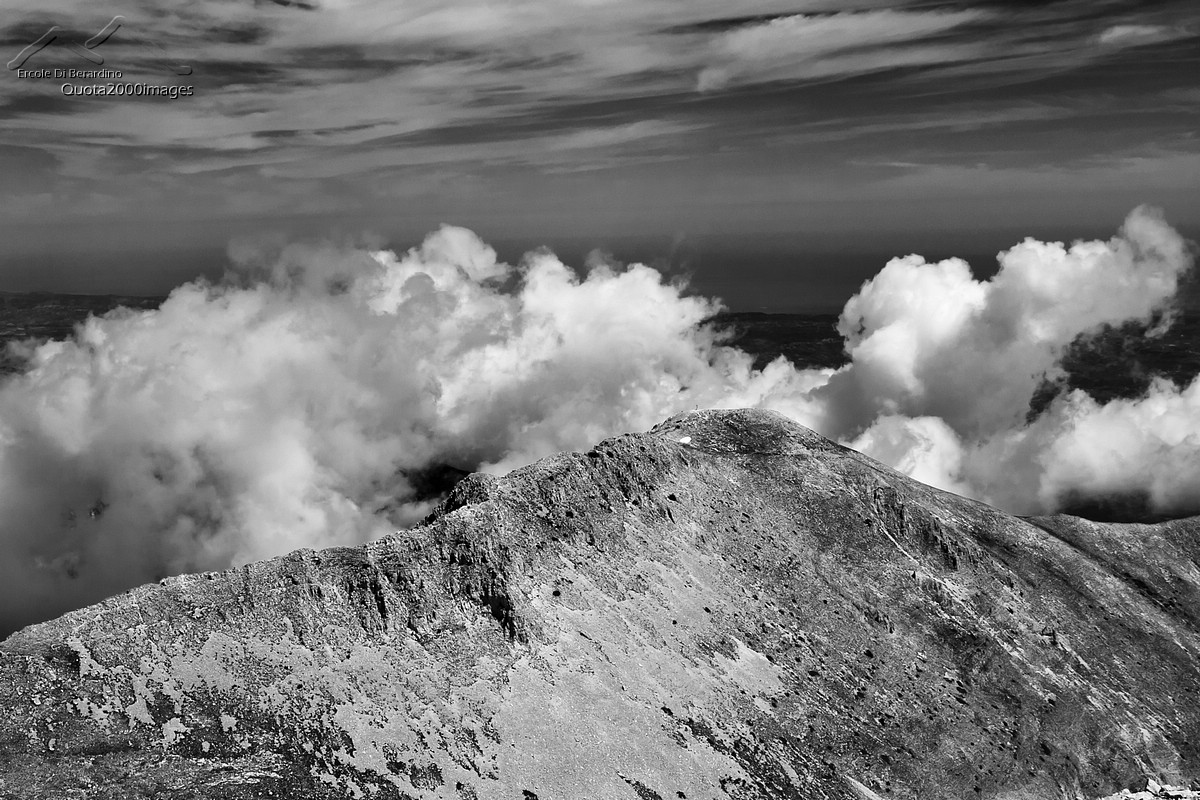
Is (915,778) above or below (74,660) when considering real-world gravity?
below

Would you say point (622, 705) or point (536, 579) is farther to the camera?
point (536, 579)

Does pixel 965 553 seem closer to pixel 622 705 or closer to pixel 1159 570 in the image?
pixel 1159 570

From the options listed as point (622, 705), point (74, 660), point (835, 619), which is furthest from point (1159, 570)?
point (74, 660)

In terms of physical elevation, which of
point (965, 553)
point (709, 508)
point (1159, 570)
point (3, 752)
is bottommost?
Answer: point (1159, 570)

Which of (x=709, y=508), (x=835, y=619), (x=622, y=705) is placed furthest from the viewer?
(x=709, y=508)

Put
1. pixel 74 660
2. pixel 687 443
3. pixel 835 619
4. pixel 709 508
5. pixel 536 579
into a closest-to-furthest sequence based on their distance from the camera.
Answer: pixel 74 660, pixel 536 579, pixel 835 619, pixel 709 508, pixel 687 443

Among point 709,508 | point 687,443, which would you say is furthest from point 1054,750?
point 687,443

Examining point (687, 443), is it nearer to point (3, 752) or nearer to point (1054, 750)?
point (1054, 750)
